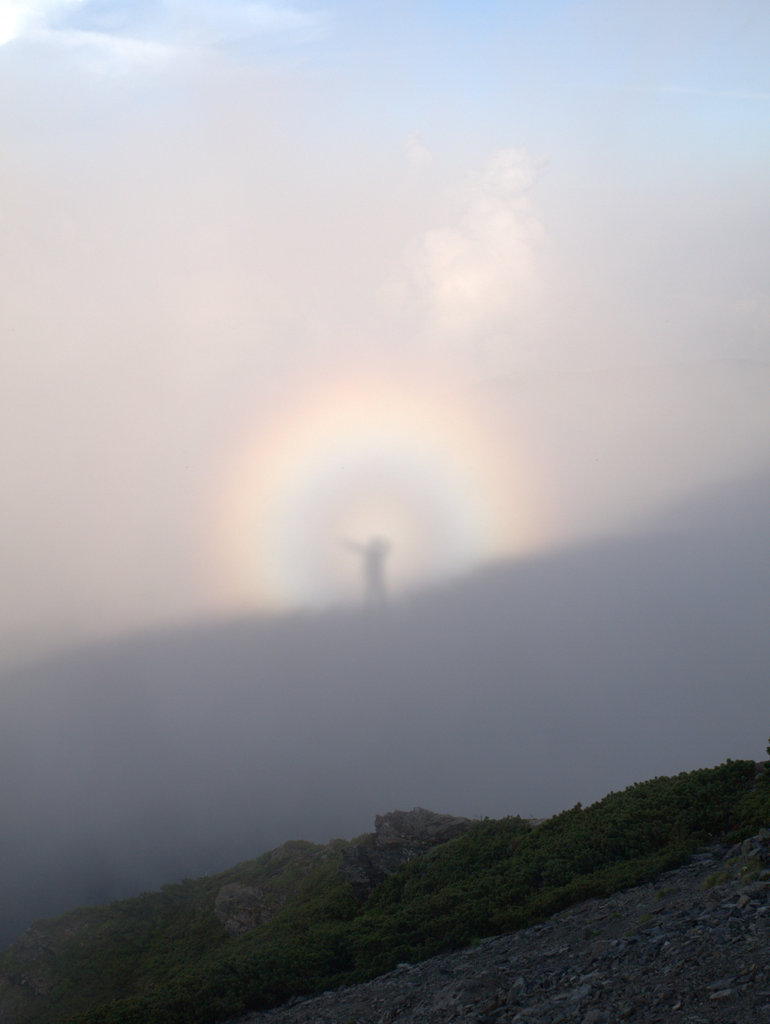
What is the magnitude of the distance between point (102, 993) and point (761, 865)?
1601 inches

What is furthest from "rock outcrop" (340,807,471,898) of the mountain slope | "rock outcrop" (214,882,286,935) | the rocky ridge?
the rocky ridge

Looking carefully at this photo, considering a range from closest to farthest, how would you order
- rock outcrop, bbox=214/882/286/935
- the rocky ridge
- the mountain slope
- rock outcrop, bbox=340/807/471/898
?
the rocky ridge < the mountain slope < rock outcrop, bbox=340/807/471/898 < rock outcrop, bbox=214/882/286/935

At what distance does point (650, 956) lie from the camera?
17906 millimetres

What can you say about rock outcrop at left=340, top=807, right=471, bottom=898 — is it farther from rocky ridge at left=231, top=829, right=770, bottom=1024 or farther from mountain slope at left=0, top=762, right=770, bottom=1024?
rocky ridge at left=231, top=829, right=770, bottom=1024

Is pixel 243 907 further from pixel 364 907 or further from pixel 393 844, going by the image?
pixel 364 907

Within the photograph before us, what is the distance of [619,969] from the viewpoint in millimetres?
17812

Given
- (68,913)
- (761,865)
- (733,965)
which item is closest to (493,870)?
(761,865)

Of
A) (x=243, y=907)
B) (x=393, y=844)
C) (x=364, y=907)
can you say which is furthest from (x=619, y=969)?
(x=243, y=907)

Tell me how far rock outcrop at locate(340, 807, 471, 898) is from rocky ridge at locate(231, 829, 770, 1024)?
43.3 ft

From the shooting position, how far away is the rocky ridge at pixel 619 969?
15.5 meters

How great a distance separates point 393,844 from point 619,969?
24863 mm

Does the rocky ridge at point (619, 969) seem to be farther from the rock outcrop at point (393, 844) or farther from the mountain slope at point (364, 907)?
the rock outcrop at point (393, 844)

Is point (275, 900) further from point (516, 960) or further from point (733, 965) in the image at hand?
point (733, 965)

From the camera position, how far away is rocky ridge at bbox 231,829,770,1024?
50.9 ft
